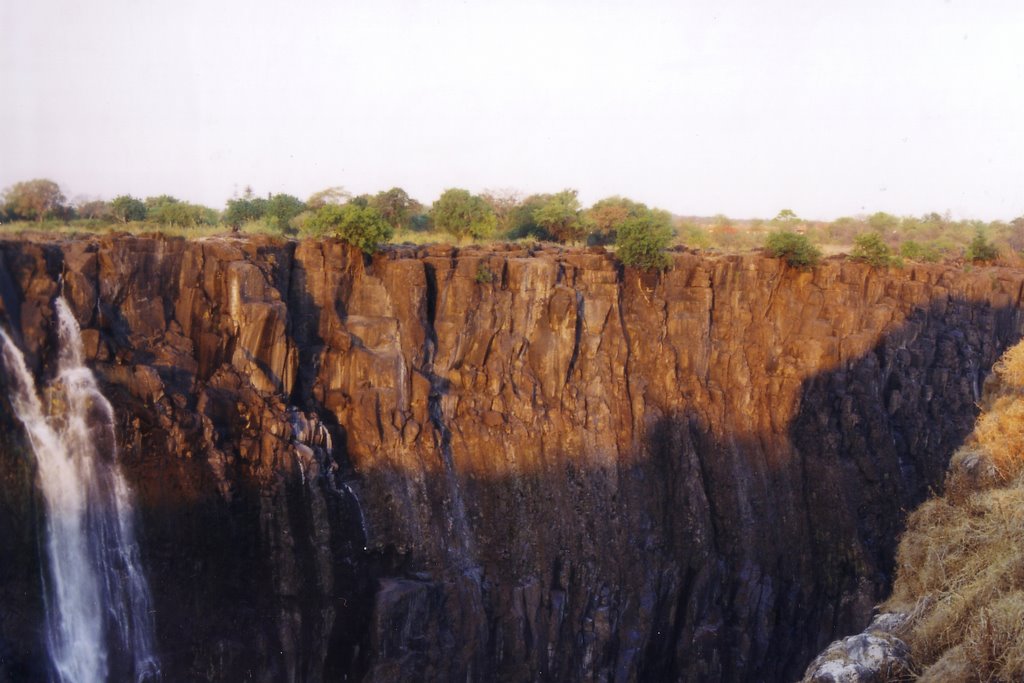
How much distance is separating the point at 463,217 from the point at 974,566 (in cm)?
1824

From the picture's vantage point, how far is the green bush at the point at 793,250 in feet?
71.3

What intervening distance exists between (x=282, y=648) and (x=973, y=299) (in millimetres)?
20066

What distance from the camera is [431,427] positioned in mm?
16531

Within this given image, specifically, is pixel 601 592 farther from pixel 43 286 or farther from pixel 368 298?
pixel 43 286

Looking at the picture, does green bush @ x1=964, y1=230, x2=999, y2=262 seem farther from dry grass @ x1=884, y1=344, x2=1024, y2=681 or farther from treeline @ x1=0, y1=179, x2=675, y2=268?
dry grass @ x1=884, y1=344, x2=1024, y2=681

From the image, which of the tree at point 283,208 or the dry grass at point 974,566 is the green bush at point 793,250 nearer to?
the dry grass at point 974,566

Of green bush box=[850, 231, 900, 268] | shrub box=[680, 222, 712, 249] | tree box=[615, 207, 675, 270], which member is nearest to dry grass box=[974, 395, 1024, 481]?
tree box=[615, 207, 675, 270]

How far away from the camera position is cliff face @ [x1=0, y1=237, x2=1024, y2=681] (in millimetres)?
13523

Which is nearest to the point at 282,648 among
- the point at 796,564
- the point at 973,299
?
the point at 796,564

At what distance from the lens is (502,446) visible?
1739 cm

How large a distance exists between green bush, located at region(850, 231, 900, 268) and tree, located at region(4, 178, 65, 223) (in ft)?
64.9

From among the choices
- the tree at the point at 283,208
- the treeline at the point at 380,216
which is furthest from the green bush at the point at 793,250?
the tree at the point at 283,208

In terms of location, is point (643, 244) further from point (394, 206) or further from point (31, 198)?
point (31, 198)

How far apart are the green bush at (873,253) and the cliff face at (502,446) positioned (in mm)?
478
